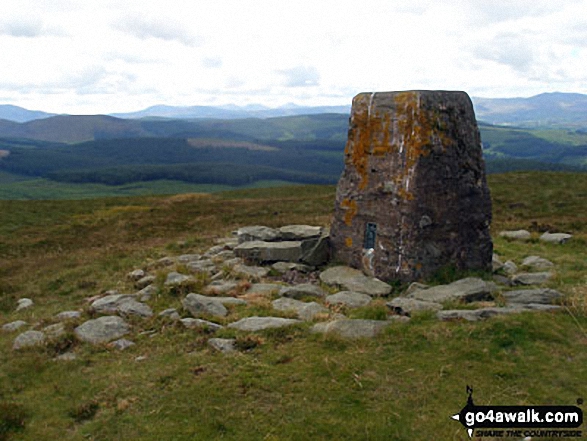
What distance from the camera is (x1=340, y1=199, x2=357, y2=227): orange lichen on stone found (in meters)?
14.6

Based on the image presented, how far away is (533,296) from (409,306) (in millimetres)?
2986

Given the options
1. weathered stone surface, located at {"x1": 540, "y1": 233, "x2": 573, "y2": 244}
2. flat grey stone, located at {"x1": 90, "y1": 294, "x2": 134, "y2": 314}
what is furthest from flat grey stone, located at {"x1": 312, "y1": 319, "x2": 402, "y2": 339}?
weathered stone surface, located at {"x1": 540, "y1": 233, "x2": 573, "y2": 244}

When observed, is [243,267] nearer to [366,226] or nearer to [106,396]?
[366,226]

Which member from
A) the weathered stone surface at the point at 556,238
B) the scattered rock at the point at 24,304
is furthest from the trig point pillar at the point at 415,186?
the scattered rock at the point at 24,304

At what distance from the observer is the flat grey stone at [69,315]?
40.1ft

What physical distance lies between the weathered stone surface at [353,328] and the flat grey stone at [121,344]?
13.2 ft

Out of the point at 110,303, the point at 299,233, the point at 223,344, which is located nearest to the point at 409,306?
the point at 223,344

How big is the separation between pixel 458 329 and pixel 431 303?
68.7 inches

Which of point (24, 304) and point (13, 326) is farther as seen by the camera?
point (24, 304)

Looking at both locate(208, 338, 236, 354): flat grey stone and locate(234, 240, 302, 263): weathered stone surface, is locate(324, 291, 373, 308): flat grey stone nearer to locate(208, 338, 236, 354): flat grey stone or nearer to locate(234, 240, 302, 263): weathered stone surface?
locate(208, 338, 236, 354): flat grey stone

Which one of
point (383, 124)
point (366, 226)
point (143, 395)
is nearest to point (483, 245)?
point (366, 226)

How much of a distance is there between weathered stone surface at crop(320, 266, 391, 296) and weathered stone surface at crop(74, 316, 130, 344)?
18.6ft

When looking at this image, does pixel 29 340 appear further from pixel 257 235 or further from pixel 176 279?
pixel 257 235

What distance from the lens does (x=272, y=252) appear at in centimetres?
1596
